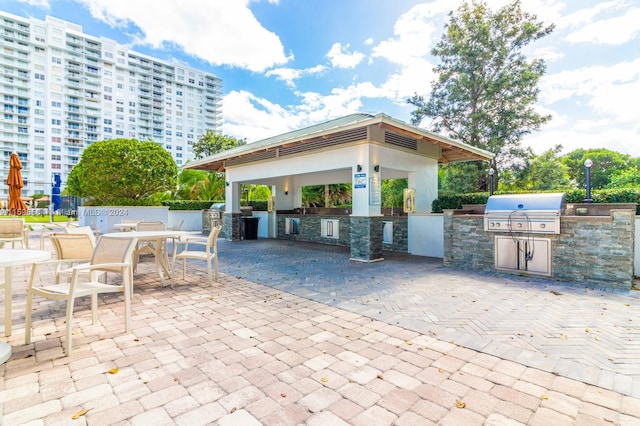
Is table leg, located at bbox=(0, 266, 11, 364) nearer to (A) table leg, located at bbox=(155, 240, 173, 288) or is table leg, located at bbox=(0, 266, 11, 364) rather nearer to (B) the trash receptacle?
(A) table leg, located at bbox=(155, 240, 173, 288)

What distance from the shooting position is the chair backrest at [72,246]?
398 centimetres

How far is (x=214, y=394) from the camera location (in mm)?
2178

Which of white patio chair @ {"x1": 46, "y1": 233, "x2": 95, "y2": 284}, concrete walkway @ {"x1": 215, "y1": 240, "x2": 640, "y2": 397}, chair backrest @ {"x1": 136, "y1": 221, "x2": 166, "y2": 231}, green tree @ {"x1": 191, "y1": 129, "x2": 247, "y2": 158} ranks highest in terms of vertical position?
green tree @ {"x1": 191, "y1": 129, "x2": 247, "y2": 158}

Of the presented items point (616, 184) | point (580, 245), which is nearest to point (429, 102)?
point (580, 245)

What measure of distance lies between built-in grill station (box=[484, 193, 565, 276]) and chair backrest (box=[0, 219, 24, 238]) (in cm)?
1067

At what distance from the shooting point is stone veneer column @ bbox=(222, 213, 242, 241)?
12891 millimetres

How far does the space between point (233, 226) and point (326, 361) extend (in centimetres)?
1088

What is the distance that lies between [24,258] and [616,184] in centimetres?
3458

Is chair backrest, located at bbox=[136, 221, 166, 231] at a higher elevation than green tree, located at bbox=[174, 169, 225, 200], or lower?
lower

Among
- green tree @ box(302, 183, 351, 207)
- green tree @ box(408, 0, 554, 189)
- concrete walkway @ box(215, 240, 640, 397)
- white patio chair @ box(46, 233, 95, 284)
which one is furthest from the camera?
green tree @ box(302, 183, 351, 207)

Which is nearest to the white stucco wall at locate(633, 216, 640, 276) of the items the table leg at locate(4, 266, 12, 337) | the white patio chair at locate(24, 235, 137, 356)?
the white patio chair at locate(24, 235, 137, 356)

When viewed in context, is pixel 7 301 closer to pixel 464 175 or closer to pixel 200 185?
pixel 464 175

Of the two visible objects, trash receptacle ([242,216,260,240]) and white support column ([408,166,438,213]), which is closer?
white support column ([408,166,438,213])

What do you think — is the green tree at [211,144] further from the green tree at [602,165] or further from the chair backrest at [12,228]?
the green tree at [602,165]
